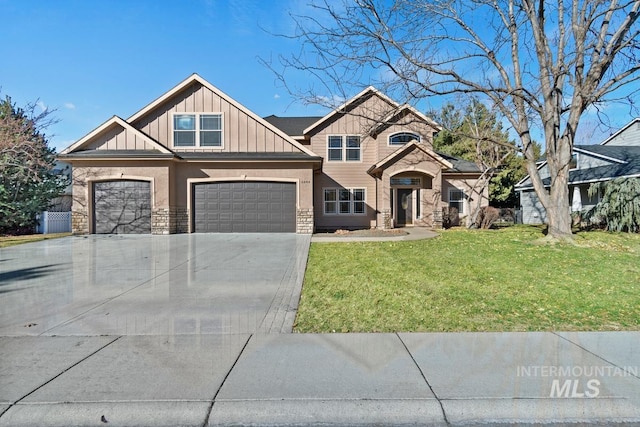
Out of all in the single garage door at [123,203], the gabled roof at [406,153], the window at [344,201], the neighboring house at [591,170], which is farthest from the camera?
the window at [344,201]

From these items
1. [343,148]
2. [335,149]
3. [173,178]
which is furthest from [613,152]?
[173,178]

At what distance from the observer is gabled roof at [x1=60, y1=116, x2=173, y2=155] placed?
1650cm

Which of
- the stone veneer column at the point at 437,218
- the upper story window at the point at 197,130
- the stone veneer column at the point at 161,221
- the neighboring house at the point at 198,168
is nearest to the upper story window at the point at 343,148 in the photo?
the neighboring house at the point at 198,168

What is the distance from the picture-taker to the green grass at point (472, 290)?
4805 millimetres

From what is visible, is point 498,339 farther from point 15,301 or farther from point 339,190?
point 339,190

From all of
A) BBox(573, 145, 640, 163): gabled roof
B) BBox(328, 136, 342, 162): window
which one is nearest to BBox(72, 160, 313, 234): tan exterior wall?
BBox(328, 136, 342, 162): window

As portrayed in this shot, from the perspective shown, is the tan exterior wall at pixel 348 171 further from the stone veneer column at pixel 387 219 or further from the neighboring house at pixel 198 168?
the neighboring house at pixel 198 168

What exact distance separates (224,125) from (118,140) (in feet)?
16.5

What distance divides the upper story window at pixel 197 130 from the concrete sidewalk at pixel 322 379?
14593 millimetres

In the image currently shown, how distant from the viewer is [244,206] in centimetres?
1728

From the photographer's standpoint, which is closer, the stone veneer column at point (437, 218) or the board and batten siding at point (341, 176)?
the stone veneer column at point (437, 218)

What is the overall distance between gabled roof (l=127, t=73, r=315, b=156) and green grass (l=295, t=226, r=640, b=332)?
8.40m

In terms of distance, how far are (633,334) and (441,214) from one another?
15.9 meters

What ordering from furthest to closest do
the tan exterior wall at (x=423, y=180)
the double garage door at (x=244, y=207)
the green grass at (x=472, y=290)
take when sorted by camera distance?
the tan exterior wall at (x=423, y=180) < the double garage door at (x=244, y=207) < the green grass at (x=472, y=290)
